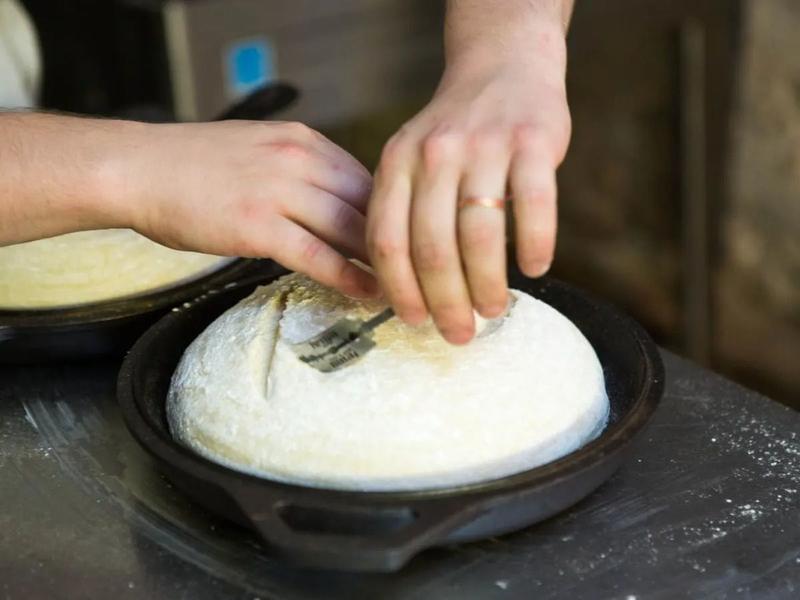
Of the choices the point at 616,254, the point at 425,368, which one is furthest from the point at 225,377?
the point at 616,254

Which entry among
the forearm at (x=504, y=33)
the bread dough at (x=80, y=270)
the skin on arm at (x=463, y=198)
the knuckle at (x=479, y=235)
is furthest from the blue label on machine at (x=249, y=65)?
the knuckle at (x=479, y=235)

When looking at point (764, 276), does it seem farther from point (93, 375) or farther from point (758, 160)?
point (93, 375)

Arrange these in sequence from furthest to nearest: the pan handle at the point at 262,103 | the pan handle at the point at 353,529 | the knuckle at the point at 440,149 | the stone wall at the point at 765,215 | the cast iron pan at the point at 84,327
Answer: the stone wall at the point at 765,215
the pan handle at the point at 262,103
the cast iron pan at the point at 84,327
the knuckle at the point at 440,149
the pan handle at the point at 353,529

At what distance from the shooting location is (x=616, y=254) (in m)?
3.12

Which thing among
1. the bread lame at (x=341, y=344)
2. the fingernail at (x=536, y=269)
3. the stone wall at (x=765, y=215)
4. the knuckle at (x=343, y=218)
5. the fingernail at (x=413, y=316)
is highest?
the knuckle at (x=343, y=218)

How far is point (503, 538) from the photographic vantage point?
0.90 meters

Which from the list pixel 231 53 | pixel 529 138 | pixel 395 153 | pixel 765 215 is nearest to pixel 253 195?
pixel 395 153

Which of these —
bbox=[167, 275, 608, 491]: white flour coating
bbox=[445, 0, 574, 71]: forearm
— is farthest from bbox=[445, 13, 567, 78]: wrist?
bbox=[167, 275, 608, 491]: white flour coating

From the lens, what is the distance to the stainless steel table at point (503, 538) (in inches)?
33.3

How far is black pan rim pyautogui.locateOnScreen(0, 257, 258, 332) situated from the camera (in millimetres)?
1143

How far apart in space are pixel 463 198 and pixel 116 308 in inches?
20.0

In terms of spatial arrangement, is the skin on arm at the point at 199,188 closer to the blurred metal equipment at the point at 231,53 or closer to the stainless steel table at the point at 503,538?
the stainless steel table at the point at 503,538

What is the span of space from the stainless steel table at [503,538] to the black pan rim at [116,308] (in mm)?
117

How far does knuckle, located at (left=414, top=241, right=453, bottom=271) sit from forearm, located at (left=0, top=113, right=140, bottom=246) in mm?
321
